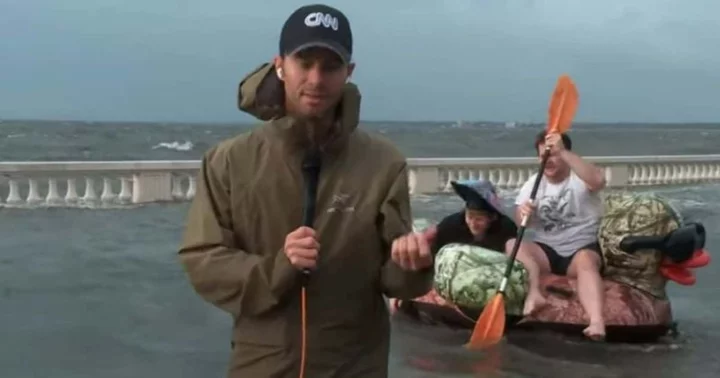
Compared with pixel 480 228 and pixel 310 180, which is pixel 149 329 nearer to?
pixel 480 228

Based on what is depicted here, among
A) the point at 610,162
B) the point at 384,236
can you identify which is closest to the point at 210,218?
the point at 384,236

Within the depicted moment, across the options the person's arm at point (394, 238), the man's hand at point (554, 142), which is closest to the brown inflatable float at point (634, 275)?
the man's hand at point (554, 142)

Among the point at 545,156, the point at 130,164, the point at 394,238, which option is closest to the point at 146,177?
Result: the point at 130,164

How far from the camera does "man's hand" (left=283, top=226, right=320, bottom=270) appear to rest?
2.52 meters

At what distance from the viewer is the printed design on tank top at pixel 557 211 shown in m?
8.29

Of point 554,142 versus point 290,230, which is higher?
point 290,230

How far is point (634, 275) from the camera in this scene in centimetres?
845

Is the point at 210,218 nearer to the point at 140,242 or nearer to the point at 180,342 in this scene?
the point at 180,342

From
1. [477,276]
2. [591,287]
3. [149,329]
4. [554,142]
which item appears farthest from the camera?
[149,329]

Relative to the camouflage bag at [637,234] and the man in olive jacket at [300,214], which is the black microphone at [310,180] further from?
the camouflage bag at [637,234]

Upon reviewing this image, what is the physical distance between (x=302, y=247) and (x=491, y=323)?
204 inches

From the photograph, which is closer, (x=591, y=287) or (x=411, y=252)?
(x=411, y=252)

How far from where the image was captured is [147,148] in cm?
4859

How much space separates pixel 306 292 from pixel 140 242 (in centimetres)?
1033
